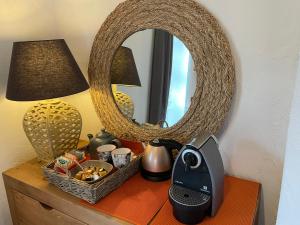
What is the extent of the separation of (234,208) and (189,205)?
21 cm

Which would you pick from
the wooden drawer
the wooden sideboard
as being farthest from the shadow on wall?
the wooden drawer

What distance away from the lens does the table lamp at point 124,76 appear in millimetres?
1215

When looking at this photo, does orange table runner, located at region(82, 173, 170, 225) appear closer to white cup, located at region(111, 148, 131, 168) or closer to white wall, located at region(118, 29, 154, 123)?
white cup, located at region(111, 148, 131, 168)

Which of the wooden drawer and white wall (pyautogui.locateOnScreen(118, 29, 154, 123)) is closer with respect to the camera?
the wooden drawer

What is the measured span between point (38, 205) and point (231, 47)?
103cm

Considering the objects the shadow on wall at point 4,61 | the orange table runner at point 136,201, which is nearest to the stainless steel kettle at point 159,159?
the orange table runner at point 136,201

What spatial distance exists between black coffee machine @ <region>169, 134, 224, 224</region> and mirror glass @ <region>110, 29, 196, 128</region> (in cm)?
28

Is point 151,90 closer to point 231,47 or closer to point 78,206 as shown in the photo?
point 231,47

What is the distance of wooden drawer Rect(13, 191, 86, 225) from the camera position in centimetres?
102

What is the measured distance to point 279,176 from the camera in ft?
3.39

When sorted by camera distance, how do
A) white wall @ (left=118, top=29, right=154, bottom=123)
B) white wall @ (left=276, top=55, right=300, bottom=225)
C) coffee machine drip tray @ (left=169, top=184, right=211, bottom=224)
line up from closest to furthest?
1. white wall @ (left=276, top=55, right=300, bottom=225)
2. coffee machine drip tray @ (left=169, top=184, right=211, bottom=224)
3. white wall @ (left=118, top=29, right=154, bottom=123)

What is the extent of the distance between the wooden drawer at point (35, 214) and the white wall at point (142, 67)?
531 millimetres

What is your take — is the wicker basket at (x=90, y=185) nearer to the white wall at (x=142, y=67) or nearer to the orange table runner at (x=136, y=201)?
the orange table runner at (x=136, y=201)

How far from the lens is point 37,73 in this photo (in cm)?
106
